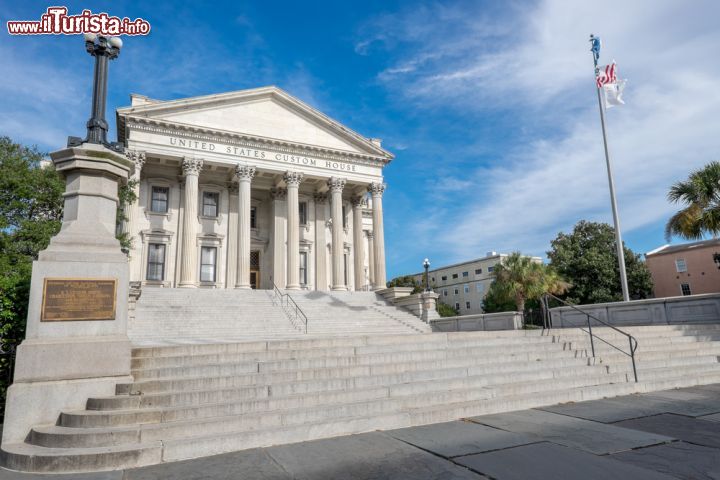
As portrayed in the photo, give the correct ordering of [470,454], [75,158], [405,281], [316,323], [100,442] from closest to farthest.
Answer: [470,454]
[100,442]
[75,158]
[316,323]
[405,281]

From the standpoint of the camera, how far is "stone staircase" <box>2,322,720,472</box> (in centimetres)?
525

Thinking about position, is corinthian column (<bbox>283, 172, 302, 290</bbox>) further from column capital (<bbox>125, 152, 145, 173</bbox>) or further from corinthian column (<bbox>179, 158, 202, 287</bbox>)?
column capital (<bbox>125, 152, 145, 173</bbox>)

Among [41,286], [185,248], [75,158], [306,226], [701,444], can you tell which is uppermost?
[306,226]

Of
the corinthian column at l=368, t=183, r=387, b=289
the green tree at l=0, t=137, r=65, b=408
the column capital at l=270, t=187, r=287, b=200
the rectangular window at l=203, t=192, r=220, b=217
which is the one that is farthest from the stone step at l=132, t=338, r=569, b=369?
the rectangular window at l=203, t=192, r=220, b=217

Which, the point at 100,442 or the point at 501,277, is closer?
the point at 100,442

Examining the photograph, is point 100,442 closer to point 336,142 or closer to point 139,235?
point 139,235

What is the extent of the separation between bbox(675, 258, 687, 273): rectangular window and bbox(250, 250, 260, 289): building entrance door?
44.6 m

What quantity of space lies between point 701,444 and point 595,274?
1680 inches

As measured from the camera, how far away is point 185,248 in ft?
88.2

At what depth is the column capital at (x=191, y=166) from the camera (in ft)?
91.5

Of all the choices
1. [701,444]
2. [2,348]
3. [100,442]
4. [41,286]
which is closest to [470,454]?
[701,444]

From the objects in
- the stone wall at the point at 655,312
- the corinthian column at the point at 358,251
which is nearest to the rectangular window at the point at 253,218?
the corinthian column at the point at 358,251

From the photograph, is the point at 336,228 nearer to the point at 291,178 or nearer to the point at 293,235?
the point at 293,235

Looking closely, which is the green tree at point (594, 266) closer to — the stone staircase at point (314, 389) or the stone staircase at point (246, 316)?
the stone staircase at point (246, 316)
